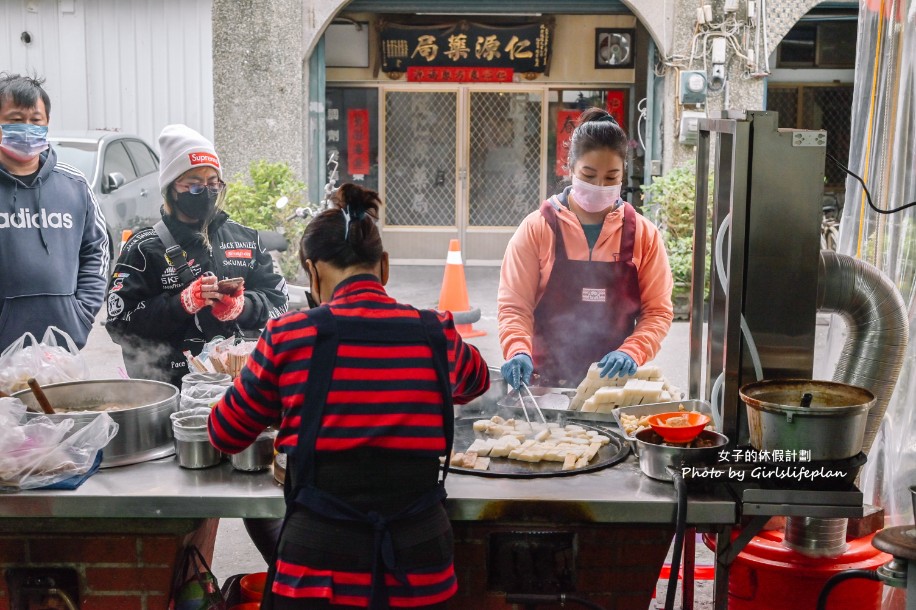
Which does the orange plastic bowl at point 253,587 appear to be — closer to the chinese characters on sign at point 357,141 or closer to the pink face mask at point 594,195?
the pink face mask at point 594,195

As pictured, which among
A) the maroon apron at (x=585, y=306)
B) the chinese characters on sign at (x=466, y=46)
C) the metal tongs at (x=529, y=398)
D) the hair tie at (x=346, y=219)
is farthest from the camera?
the chinese characters on sign at (x=466, y=46)

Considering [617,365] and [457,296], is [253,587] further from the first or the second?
[457,296]

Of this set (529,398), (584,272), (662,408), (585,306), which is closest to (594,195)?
(584,272)

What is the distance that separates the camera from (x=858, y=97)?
454cm

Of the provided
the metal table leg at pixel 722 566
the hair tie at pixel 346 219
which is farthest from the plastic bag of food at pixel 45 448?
the metal table leg at pixel 722 566

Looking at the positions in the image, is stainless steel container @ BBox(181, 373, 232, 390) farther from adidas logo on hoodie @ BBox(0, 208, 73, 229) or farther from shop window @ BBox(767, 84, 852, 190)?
shop window @ BBox(767, 84, 852, 190)

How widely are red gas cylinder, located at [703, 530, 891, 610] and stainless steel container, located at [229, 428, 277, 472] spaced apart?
5.02 feet

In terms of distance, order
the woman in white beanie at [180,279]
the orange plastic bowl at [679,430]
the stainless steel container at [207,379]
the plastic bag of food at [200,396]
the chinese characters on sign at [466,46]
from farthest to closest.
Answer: the chinese characters on sign at [466,46]
the woman in white beanie at [180,279]
the stainless steel container at [207,379]
the plastic bag of food at [200,396]
the orange plastic bowl at [679,430]

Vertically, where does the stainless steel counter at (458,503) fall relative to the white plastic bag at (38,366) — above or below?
below

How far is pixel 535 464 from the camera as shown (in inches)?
123

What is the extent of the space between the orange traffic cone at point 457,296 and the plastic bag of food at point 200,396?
6326mm

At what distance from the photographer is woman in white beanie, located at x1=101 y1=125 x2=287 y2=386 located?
4.04m

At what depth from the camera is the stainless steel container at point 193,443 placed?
3.01 metres

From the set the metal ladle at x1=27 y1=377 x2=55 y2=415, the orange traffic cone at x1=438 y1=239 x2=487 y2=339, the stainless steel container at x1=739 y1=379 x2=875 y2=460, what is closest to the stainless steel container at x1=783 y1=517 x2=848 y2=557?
the stainless steel container at x1=739 y1=379 x2=875 y2=460
